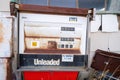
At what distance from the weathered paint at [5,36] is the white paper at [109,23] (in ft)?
5.59

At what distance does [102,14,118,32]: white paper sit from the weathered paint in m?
1.70

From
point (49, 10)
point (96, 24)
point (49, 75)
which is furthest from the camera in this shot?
point (96, 24)

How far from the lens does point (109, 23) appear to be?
A: 3352 mm

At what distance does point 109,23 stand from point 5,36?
1.88 meters

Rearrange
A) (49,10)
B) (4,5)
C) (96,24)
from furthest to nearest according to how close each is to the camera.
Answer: (96,24) < (4,5) < (49,10)

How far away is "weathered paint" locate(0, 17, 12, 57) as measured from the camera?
2.42 m

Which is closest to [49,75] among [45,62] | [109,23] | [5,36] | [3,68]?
[45,62]

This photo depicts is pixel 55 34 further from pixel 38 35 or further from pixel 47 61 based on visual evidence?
pixel 47 61

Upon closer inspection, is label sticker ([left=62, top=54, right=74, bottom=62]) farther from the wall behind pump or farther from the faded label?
the wall behind pump

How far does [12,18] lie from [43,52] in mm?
612

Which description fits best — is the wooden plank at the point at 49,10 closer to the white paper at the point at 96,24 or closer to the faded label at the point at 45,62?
the faded label at the point at 45,62

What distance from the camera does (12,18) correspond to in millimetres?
2439

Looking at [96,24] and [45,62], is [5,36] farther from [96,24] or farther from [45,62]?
[96,24]

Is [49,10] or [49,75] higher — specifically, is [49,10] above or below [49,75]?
above
